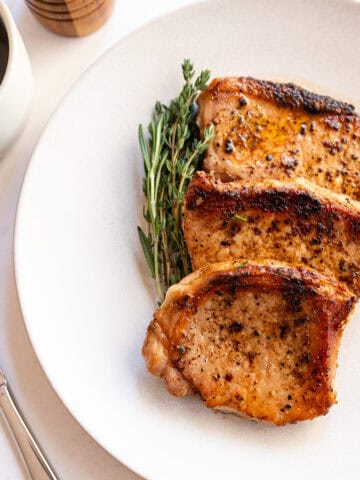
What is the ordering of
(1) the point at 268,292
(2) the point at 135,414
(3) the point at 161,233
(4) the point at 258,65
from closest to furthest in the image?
1. (1) the point at 268,292
2. (2) the point at 135,414
3. (3) the point at 161,233
4. (4) the point at 258,65

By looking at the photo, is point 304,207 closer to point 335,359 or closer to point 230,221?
point 230,221

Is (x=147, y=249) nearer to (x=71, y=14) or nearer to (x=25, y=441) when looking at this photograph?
(x=25, y=441)

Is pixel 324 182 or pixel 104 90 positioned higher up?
pixel 104 90

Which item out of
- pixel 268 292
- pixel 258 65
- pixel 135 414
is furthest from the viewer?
pixel 258 65

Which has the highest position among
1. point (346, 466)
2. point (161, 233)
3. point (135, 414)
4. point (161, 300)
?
point (161, 233)

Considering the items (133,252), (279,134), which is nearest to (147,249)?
(133,252)

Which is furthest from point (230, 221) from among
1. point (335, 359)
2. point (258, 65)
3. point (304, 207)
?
point (258, 65)

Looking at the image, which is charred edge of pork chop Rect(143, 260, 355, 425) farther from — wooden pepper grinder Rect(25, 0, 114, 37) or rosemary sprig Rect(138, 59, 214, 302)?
wooden pepper grinder Rect(25, 0, 114, 37)
